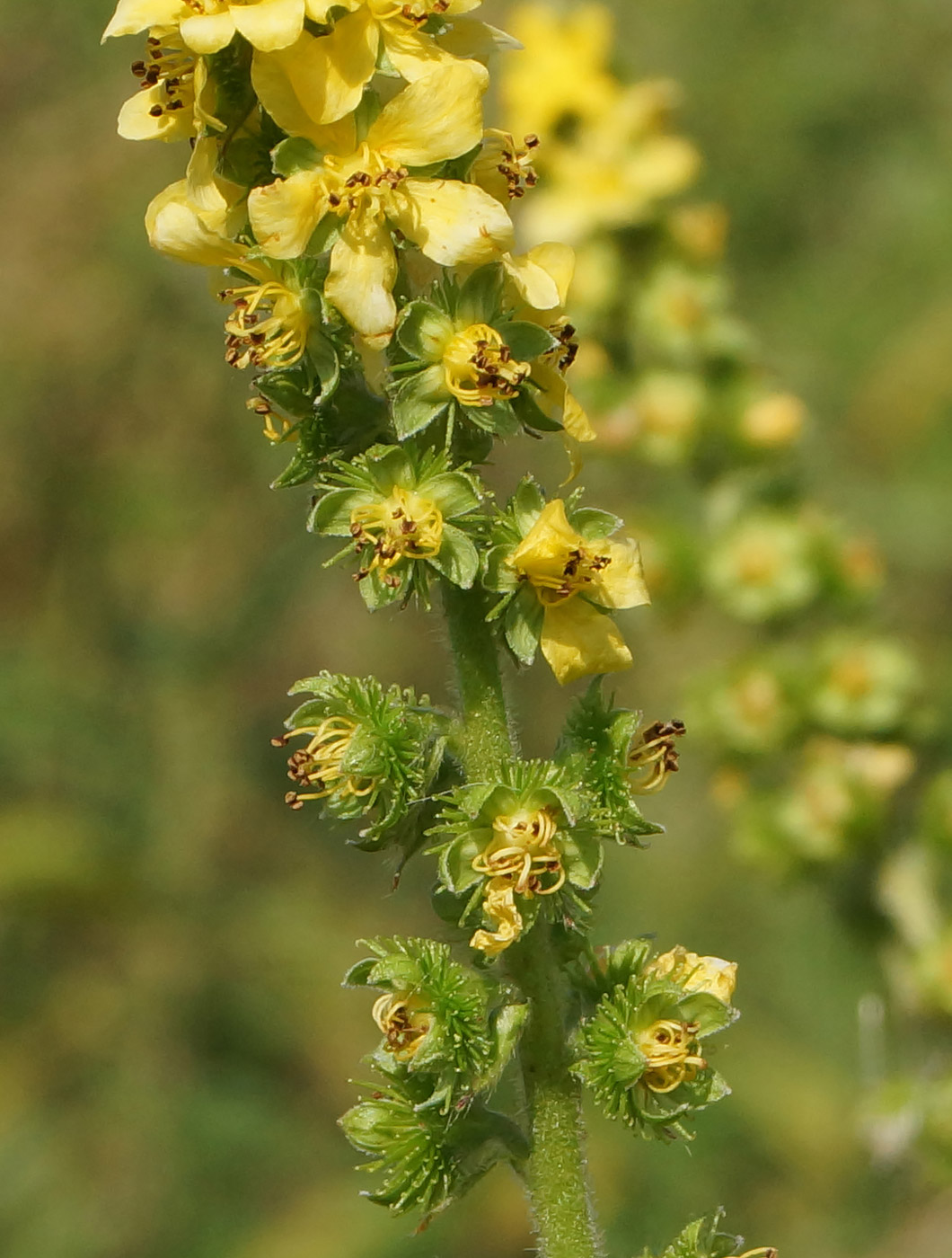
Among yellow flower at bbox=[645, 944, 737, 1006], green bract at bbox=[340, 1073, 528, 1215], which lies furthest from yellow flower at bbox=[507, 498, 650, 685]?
green bract at bbox=[340, 1073, 528, 1215]

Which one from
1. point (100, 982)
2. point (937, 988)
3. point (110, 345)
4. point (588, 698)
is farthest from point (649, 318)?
point (100, 982)

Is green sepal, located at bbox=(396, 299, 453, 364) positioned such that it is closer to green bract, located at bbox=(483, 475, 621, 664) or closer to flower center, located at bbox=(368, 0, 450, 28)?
green bract, located at bbox=(483, 475, 621, 664)

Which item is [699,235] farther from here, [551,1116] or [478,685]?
[551,1116]

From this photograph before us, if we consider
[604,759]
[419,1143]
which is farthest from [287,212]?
[419,1143]

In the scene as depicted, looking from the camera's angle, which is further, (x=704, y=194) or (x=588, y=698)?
(x=704, y=194)

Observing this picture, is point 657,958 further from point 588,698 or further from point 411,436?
point 411,436

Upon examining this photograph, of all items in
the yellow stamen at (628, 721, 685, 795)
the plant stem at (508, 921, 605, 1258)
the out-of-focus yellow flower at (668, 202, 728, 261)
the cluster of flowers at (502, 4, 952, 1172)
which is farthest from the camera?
the out-of-focus yellow flower at (668, 202, 728, 261)
